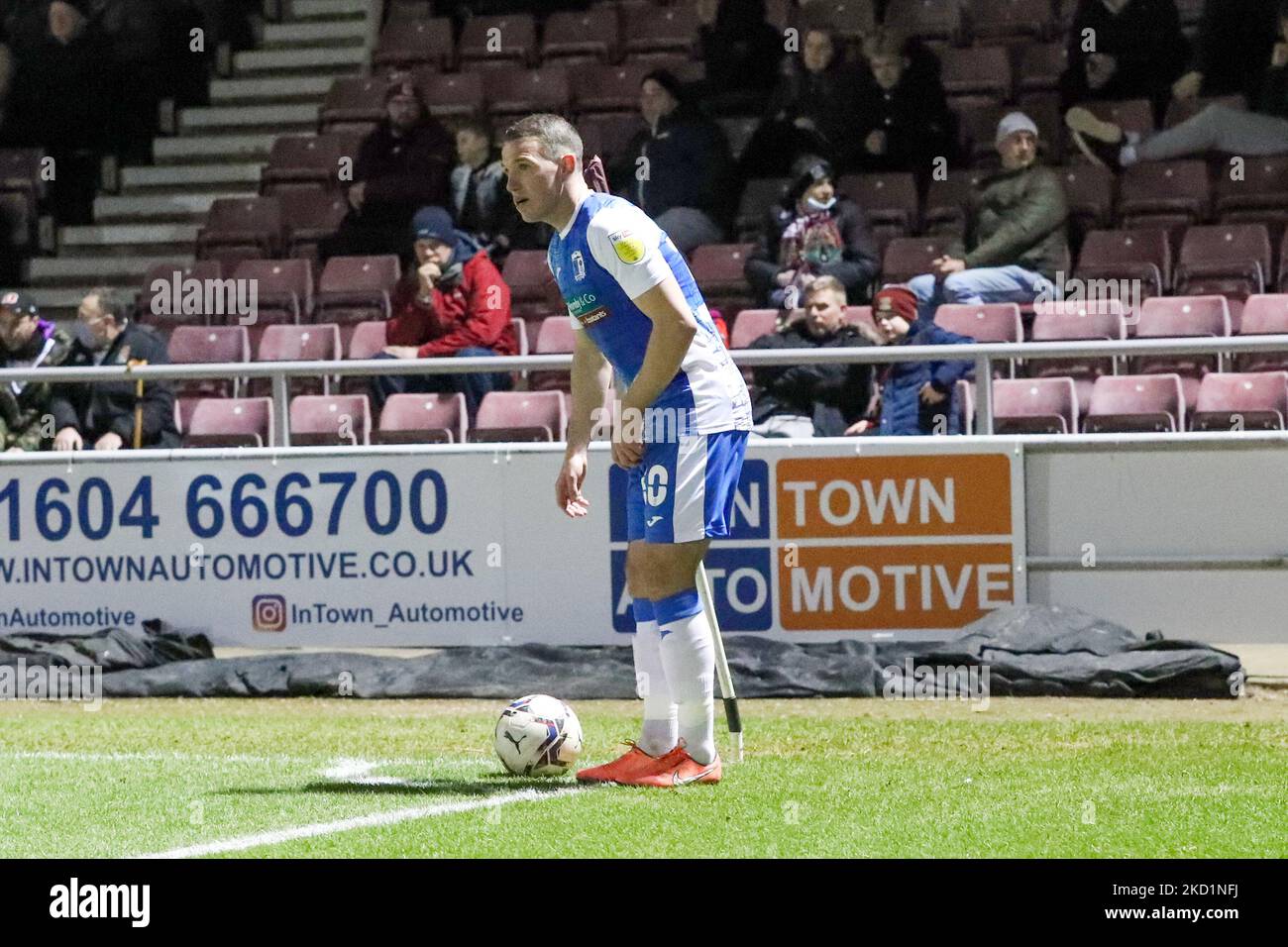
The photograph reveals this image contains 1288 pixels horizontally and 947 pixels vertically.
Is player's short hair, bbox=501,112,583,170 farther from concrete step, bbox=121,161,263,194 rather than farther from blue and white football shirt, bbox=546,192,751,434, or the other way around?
concrete step, bbox=121,161,263,194

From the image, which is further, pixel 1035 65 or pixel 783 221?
pixel 1035 65

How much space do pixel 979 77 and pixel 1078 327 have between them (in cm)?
392

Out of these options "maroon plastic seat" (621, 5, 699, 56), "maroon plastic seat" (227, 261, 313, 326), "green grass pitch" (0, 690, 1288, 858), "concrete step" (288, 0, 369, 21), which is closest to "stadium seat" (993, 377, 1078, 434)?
"green grass pitch" (0, 690, 1288, 858)

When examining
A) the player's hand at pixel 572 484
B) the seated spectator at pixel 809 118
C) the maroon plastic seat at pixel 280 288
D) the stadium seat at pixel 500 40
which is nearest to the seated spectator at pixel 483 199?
the maroon plastic seat at pixel 280 288

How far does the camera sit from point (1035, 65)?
657 inches

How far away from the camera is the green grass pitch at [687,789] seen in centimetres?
625

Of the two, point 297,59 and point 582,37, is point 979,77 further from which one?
point 297,59

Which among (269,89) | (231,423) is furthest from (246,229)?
(231,423)

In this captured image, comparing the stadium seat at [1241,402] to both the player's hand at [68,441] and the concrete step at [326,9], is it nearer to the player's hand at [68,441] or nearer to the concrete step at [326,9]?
the player's hand at [68,441]

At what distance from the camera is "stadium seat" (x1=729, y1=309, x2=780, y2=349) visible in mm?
13875

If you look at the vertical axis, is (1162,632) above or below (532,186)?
below
